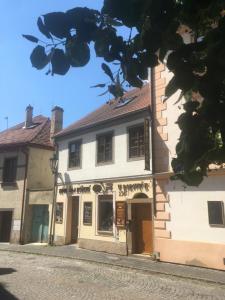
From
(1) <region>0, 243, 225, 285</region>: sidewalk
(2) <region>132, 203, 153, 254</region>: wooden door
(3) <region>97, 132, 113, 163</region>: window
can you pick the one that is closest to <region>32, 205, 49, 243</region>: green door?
(1) <region>0, 243, 225, 285</region>: sidewalk

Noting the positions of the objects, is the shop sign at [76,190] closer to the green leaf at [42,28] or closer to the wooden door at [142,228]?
the wooden door at [142,228]

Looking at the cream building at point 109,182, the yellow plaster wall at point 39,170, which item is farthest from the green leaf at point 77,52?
the yellow plaster wall at point 39,170

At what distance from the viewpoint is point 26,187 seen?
2150 cm

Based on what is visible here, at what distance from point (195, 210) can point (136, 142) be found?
461cm

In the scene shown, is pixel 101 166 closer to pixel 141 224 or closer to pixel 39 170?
pixel 141 224

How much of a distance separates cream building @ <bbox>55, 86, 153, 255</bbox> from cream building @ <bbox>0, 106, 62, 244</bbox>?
176 cm

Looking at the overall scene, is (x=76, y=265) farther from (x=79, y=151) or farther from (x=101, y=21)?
(x=101, y=21)

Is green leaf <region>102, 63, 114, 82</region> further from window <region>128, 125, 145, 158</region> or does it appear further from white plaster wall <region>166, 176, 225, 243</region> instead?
window <region>128, 125, 145, 158</region>

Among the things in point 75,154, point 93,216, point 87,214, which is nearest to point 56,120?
point 75,154

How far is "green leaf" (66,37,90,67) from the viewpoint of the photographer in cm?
235

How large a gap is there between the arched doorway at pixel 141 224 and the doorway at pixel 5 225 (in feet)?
32.9

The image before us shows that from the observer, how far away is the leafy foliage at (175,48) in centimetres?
221

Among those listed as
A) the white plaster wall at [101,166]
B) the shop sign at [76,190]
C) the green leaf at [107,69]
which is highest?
the white plaster wall at [101,166]

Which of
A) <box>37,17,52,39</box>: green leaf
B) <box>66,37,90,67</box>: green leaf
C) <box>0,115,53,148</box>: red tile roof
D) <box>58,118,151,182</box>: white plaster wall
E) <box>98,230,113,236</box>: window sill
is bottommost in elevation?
<box>98,230,113,236</box>: window sill
